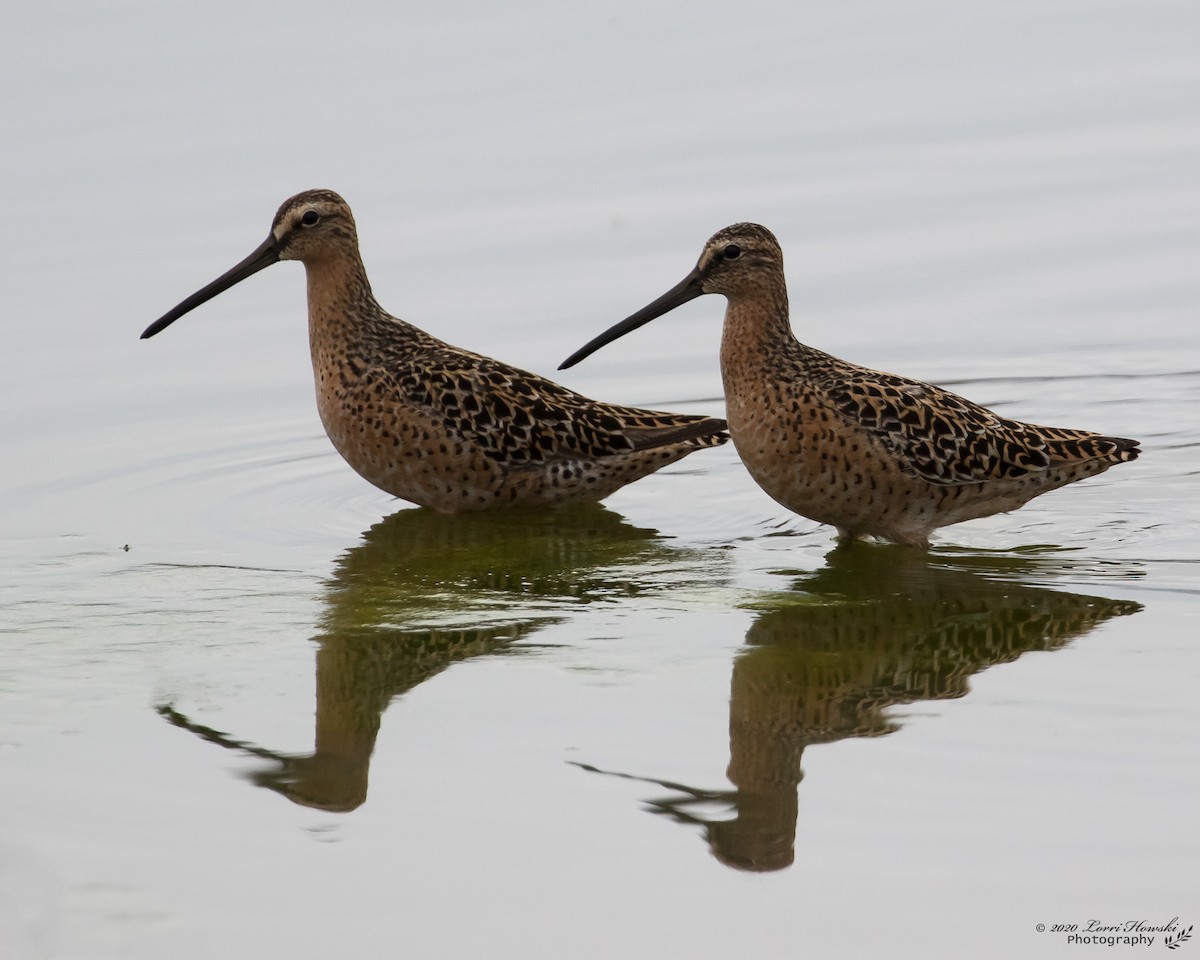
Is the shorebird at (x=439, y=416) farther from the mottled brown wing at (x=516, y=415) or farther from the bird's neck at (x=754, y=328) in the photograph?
the bird's neck at (x=754, y=328)

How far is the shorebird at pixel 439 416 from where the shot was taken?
9461 millimetres

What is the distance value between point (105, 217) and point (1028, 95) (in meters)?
6.63

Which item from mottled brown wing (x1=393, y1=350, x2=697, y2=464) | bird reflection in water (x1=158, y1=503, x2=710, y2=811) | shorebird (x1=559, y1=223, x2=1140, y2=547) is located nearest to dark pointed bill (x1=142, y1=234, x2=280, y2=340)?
mottled brown wing (x1=393, y1=350, x2=697, y2=464)

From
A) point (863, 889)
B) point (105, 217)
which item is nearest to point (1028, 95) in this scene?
point (105, 217)

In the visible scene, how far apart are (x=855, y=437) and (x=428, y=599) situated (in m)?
1.89

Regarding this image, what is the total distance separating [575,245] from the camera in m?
13.2

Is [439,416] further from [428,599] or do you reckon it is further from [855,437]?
[855,437]

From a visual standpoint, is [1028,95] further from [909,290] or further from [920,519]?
[920,519]

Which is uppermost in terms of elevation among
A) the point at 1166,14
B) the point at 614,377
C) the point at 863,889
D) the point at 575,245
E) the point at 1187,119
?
the point at 1166,14

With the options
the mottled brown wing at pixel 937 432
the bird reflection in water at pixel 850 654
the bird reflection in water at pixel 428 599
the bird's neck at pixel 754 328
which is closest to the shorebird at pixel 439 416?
the bird reflection in water at pixel 428 599

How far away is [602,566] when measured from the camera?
8602 millimetres

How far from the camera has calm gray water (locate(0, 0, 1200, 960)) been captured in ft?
18.4

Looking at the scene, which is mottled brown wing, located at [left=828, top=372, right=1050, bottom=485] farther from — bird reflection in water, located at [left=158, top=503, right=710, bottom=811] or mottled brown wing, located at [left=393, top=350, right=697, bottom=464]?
mottled brown wing, located at [left=393, top=350, right=697, bottom=464]

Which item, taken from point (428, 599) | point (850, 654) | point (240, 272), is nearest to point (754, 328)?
point (428, 599)
